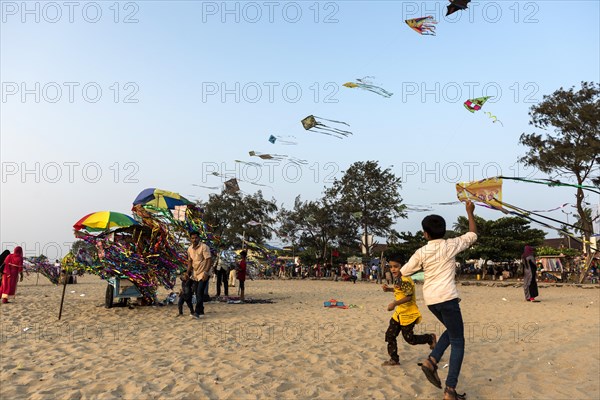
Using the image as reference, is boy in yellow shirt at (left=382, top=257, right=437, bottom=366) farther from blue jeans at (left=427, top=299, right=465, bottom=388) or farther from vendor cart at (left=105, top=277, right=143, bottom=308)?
vendor cart at (left=105, top=277, right=143, bottom=308)

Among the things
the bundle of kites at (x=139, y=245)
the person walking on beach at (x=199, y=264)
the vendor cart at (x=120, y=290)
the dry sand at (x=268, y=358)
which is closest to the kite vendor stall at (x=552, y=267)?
the dry sand at (x=268, y=358)

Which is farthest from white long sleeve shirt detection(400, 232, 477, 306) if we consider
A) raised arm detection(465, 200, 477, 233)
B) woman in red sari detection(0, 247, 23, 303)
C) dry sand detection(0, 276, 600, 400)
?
woman in red sari detection(0, 247, 23, 303)

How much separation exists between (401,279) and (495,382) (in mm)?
1372

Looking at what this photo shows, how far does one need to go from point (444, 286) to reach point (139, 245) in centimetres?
784

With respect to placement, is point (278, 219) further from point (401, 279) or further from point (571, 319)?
point (401, 279)

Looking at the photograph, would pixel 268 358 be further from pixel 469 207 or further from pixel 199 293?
pixel 199 293

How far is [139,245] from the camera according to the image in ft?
33.4

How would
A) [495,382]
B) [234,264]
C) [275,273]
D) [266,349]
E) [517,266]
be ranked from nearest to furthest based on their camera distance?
[495,382], [266,349], [234,264], [517,266], [275,273]

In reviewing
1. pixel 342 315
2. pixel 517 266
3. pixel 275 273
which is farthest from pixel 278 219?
pixel 342 315

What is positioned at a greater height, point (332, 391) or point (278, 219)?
point (278, 219)

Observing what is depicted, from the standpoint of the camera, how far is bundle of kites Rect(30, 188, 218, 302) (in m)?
9.95

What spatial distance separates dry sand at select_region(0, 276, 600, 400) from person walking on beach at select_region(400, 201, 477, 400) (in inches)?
15.5

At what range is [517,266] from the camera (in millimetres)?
35688

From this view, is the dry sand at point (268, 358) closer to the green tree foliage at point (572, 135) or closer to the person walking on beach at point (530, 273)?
the person walking on beach at point (530, 273)
